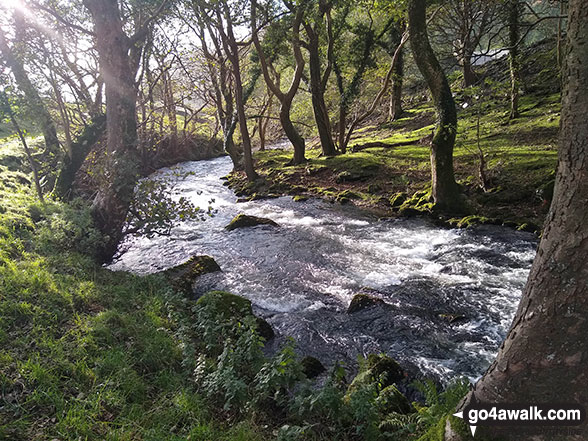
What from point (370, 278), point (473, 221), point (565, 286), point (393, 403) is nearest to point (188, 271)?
point (370, 278)

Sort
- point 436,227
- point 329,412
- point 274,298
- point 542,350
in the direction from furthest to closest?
point 436,227 < point 274,298 < point 329,412 < point 542,350

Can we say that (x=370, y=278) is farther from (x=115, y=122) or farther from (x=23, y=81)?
(x=23, y=81)

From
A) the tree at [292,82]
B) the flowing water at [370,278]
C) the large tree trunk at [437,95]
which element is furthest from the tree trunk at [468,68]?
the tree at [292,82]

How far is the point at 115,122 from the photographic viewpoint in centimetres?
847

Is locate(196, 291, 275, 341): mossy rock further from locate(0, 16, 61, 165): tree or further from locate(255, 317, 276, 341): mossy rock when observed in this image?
locate(0, 16, 61, 165): tree

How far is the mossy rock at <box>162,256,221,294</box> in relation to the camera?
25.1ft

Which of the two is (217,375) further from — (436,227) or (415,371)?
(436,227)

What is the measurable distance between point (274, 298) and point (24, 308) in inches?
168

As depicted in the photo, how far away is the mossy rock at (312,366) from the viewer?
486cm

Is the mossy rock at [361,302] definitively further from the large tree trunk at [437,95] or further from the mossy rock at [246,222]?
the mossy rock at [246,222]

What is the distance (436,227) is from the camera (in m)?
10.3

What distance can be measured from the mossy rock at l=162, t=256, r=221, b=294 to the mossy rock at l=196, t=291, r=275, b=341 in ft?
5.08

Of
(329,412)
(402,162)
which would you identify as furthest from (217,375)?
(402,162)

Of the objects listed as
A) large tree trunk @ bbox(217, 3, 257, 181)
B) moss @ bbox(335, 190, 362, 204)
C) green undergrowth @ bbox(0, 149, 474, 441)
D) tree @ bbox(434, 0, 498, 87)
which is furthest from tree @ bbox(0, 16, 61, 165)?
tree @ bbox(434, 0, 498, 87)
